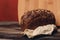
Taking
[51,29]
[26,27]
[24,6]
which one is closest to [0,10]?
[24,6]

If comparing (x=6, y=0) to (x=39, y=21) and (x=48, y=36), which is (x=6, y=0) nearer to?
(x=39, y=21)

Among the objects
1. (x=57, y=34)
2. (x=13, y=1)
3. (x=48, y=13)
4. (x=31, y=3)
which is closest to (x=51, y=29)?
(x=57, y=34)

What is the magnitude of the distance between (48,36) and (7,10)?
1.61 feet

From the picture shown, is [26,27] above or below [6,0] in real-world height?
below

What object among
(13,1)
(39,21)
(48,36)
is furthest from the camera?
(13,1)

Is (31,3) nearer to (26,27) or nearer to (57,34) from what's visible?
(26,27)

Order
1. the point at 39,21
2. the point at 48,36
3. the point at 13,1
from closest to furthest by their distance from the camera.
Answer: the point at 48,36, the point at 39,21, the point at 13,1

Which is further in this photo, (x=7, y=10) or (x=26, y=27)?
(x=7, y=10)

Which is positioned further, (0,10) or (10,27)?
(0,10)

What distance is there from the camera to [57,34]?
3.65ft

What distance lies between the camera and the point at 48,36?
1.06 m

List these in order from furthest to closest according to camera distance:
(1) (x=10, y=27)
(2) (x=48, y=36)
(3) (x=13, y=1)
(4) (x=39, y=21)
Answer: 1. (3) (x=13, y=1)
2. (1) (x=10, y=27)
3. (4) (x=39, y=21)
4. (2) (x=48, y=36)

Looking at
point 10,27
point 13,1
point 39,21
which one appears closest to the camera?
point 39,21

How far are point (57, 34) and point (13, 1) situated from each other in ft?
1.55
